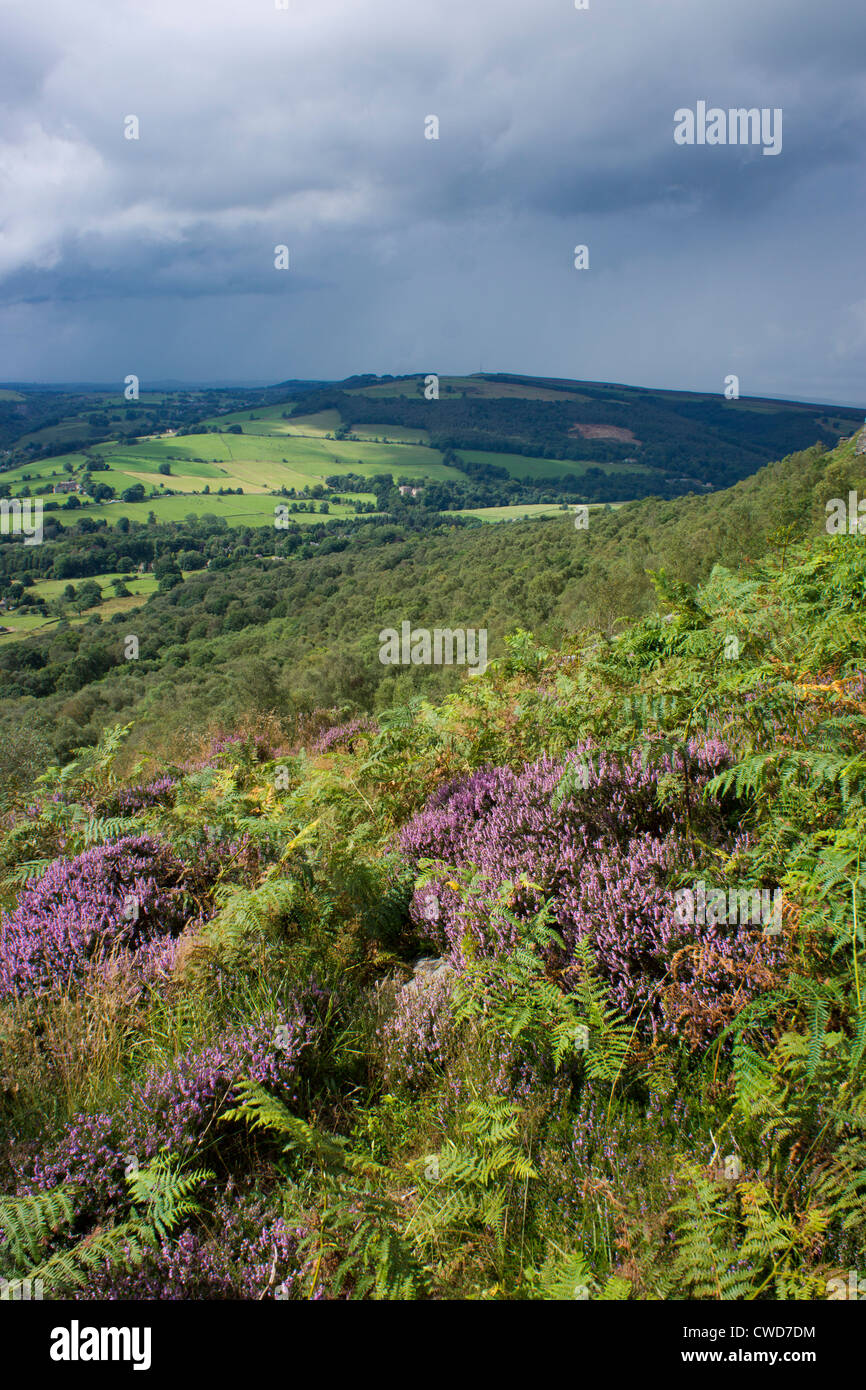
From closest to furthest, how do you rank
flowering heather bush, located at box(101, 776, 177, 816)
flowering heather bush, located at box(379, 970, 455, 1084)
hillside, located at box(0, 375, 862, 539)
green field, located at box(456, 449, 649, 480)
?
flowering heather bush, located at box(379, 970, 455, 1084), flowering heather bush, located at box(101, 776, 177, 816), hillside, located at box(0, 375, 862, 539), green field, located at box(456, 449, 649, 480)

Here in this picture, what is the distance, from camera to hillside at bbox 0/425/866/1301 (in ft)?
6.77

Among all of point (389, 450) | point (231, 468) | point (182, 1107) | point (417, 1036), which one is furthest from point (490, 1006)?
point (389, 450)

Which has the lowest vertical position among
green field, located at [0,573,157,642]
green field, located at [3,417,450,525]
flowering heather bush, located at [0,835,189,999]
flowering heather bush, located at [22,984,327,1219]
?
flowering heather bush, located at [22,984,327,1219]

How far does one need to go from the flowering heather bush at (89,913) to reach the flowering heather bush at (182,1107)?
1.07 meters

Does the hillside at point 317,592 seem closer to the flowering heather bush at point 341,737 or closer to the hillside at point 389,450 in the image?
the flowering heather bush at point 341,737

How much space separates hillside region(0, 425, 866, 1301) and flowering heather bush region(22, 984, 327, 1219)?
2 centimetres

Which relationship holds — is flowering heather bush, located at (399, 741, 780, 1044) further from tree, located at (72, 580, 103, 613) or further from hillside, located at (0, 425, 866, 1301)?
tree, located at (72, 580, 103, 613)

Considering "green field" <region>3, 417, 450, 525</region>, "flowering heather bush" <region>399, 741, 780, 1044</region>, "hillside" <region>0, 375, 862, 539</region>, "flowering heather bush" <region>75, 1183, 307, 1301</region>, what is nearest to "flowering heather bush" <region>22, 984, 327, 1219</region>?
"flowering heather bush" <region>75, 1183, 307, 1301</region>

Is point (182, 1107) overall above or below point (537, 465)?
below

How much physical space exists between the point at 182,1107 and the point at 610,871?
210 cm

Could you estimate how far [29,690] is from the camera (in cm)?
6188

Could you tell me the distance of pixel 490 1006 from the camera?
2.94 m

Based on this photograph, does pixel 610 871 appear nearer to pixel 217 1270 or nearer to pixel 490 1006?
pixel 490 1006

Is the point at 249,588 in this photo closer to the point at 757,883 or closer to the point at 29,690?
the point at 29,690
